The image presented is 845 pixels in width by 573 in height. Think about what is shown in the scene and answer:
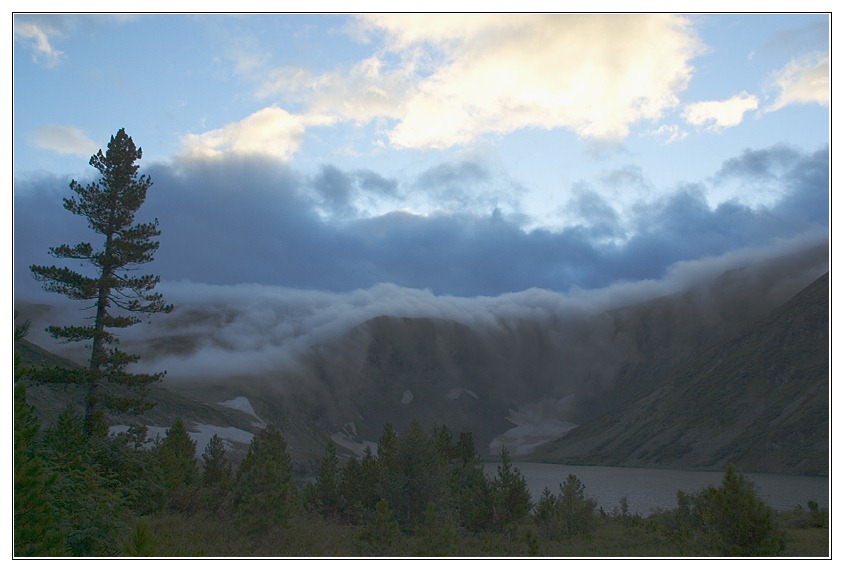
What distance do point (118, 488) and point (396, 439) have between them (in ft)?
57.3

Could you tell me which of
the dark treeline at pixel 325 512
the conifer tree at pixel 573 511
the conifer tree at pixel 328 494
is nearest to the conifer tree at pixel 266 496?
the dark treeline at pixel 325 512

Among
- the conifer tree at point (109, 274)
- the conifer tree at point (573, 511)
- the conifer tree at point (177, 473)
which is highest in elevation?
the conifer tree at point (109, 274)

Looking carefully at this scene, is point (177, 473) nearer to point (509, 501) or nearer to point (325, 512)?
point (325, 512)

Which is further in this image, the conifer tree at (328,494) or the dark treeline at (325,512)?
the conifer tree at (328,494)

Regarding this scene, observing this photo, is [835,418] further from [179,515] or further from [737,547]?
[179,515]

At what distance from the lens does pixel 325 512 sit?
1725 inches

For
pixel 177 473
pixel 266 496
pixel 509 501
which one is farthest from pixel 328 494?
pixel 509 501

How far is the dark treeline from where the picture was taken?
23594 millimetres

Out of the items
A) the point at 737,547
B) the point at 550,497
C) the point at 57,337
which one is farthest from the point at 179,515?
the point at 737,547

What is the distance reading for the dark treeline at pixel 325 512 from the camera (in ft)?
77.4

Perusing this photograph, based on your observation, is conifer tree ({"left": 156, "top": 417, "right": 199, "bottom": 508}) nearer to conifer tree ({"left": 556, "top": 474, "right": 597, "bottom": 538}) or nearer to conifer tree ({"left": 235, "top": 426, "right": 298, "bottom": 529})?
conifer tree ({"left": 235, "top": 426, "right": 298, "bottom": 529})

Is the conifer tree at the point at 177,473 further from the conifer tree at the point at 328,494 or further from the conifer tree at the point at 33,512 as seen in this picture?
the conifer tree at the point at 33,512

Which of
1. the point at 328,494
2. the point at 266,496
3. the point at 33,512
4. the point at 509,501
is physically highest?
the point at 33,512

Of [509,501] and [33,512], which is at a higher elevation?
[33,512]
